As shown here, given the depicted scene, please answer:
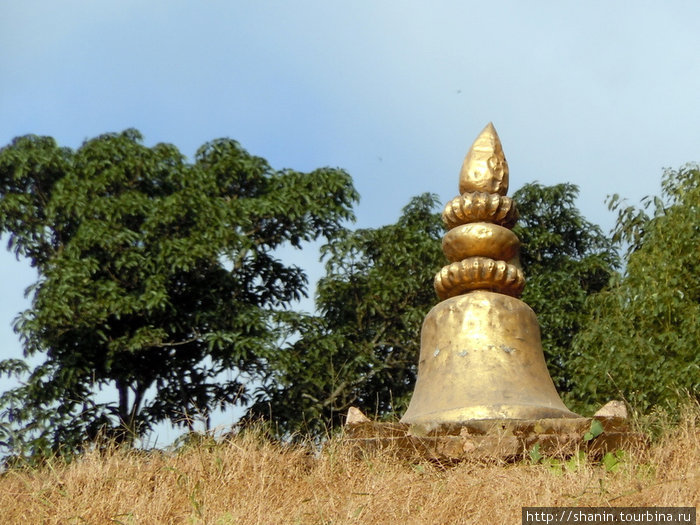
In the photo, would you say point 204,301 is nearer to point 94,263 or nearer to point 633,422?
point 94,263

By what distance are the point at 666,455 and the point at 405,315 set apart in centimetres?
721

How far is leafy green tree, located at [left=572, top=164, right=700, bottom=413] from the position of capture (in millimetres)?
9352

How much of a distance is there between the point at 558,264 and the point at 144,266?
5795 mm

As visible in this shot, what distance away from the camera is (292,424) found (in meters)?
12.2

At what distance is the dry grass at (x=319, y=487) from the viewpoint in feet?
16.2

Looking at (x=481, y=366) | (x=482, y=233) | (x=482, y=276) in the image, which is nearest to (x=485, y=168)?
(x=482, y=233)

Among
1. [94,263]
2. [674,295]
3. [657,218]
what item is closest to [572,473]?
[674,295]

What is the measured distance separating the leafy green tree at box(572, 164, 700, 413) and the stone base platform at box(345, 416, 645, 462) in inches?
132

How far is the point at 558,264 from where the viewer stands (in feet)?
47.4

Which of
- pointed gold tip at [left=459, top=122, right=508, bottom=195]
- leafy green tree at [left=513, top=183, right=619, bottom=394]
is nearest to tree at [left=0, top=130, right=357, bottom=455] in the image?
leafy green tree at [left=513, top=183, right=619, bottom=394]

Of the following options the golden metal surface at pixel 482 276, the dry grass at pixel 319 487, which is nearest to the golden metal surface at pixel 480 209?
the golden metal surface at pixel 482 276

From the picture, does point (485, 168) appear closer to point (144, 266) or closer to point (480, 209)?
point (480, 209)

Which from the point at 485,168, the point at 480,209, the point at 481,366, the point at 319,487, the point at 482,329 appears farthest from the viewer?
the point at 485,168

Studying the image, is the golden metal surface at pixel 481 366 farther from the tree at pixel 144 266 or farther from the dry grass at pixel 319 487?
the tree at pixel 144 266
